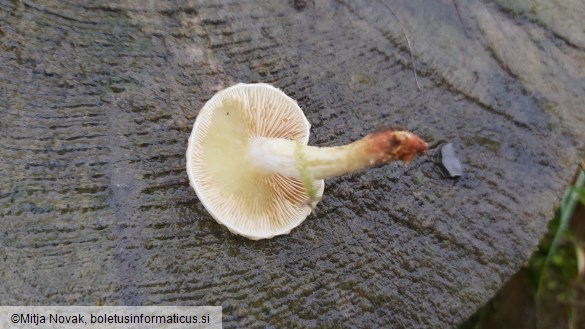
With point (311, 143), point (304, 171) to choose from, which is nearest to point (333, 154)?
point (304, 171)

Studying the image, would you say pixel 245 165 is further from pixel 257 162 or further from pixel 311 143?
pixel 311 143

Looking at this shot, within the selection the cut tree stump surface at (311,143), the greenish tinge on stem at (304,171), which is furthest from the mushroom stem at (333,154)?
the cut tree stump surface at (311,143)

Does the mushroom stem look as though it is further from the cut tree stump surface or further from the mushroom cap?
the cut tree stump surface

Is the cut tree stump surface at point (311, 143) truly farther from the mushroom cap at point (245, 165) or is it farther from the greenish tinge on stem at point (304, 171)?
the greenish tinge on stem at point (304, 171)

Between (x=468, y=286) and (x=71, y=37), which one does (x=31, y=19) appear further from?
(x=468, y=286)

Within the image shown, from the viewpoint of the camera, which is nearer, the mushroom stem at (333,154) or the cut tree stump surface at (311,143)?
the mushroom stem at (333,154)

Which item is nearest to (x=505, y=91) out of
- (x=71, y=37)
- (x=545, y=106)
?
(x=545, y=106)

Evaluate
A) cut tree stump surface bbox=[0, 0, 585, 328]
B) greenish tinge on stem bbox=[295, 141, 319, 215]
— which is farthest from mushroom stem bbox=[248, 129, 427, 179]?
cut tree stump surface bbox=[0, 0, 585, 328]
